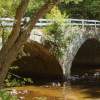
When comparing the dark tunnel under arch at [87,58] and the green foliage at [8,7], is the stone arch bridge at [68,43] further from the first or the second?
the green foliage at [8,7]

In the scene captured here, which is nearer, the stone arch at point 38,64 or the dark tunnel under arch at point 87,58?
the stone arch at point 38,64

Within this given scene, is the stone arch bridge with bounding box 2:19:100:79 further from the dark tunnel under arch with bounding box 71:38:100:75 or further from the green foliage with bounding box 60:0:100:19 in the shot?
the green foliage with bounding box 60:0:100:19

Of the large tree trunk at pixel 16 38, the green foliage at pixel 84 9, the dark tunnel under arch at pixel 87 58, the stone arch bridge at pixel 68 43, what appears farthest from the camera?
the green foliage at pixel 84 9

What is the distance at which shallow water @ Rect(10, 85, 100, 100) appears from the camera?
20750 mm

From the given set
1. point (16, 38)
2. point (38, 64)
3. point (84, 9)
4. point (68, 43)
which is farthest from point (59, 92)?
point (84, 9)

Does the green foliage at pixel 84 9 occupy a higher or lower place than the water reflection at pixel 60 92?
higher

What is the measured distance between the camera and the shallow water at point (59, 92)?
20750 millimetres

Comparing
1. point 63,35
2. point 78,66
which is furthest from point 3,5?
point 78,66

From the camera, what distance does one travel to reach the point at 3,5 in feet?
36.7

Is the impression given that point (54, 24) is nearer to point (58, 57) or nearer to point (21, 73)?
point (58, 57)

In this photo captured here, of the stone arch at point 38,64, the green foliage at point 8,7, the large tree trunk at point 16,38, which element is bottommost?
the stone arch at point 38,64

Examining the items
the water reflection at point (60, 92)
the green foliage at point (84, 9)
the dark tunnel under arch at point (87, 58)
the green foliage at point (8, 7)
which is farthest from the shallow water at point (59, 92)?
the green foliage at point (84, 9)

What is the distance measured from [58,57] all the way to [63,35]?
1.38 metres

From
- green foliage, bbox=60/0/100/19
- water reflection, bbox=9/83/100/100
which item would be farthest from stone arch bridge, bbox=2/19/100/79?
green foliage, bbox=60/0/100/19
